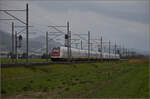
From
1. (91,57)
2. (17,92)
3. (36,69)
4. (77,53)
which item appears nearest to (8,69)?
(36,69)

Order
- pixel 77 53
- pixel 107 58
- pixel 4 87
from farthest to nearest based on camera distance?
pixel 107 58, pixel 77 53, pixel 4 87

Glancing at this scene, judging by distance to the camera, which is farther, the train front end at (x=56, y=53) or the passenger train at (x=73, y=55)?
the passenger train at (x=73, y=55)

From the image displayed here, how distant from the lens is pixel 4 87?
69.3ft

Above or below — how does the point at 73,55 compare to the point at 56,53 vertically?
below

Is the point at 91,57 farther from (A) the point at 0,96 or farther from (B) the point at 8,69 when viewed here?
(A) the point at 0,96

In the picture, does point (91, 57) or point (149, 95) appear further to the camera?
point (91, 57)

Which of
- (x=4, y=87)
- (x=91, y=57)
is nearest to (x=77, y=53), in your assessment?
(x=91, y=57)

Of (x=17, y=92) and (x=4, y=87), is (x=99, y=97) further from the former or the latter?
(x=4, y=87)

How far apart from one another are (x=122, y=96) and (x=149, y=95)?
1976 millimetres

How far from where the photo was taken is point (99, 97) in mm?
17875

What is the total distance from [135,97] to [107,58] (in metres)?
93.0

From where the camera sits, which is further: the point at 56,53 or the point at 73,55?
the point at 73,55

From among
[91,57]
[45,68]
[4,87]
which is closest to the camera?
[4,87]

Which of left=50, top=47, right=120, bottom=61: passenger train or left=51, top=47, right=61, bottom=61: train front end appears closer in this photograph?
left=51, top=47, right=61, bottom=61: train front end
